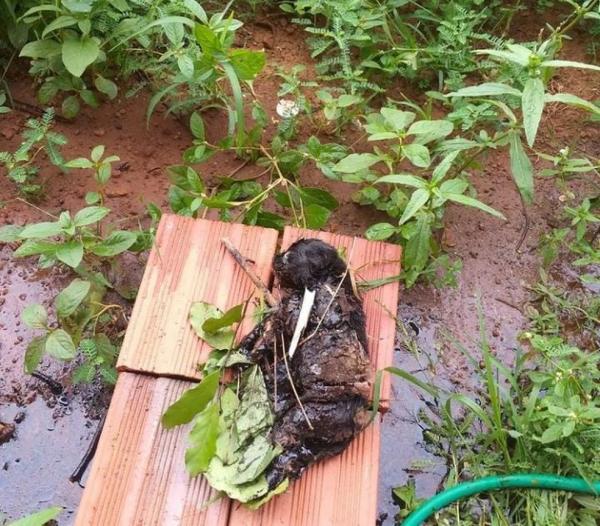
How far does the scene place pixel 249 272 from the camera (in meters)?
1.72

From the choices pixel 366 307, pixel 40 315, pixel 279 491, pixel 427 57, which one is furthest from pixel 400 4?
pixel 279 491

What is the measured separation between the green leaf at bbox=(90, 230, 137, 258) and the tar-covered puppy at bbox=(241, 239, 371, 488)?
0.51m

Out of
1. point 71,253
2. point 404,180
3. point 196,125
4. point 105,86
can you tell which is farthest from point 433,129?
point 105,86

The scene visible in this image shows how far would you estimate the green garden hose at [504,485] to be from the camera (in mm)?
1815

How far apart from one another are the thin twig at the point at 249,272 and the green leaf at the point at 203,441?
1.06 ft

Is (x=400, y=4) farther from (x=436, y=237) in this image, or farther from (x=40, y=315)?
(x=40, y=315)

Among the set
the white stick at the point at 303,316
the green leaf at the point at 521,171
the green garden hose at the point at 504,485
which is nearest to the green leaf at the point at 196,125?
the white stick at the point at 303,316

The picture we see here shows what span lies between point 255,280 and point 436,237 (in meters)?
0.91

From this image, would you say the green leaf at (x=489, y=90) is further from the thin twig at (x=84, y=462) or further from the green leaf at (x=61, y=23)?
the thin twig at (x=84, y=462)

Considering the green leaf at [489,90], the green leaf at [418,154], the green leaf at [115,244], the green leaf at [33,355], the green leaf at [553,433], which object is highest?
the green leaf at [489,90]

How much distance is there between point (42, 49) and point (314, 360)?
4.93 feet

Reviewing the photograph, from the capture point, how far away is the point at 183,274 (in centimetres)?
173

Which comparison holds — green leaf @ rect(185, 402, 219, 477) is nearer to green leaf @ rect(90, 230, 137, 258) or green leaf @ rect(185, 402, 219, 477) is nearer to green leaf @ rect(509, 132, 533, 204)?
green leaf @ rect(90, 230, 137, 258)

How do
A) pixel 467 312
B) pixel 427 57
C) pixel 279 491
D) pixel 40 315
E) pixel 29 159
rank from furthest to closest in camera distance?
pixel 427 57 → pixel 29 159 → pixel 467 312 → pixel 40 315 → pixel 279 491
